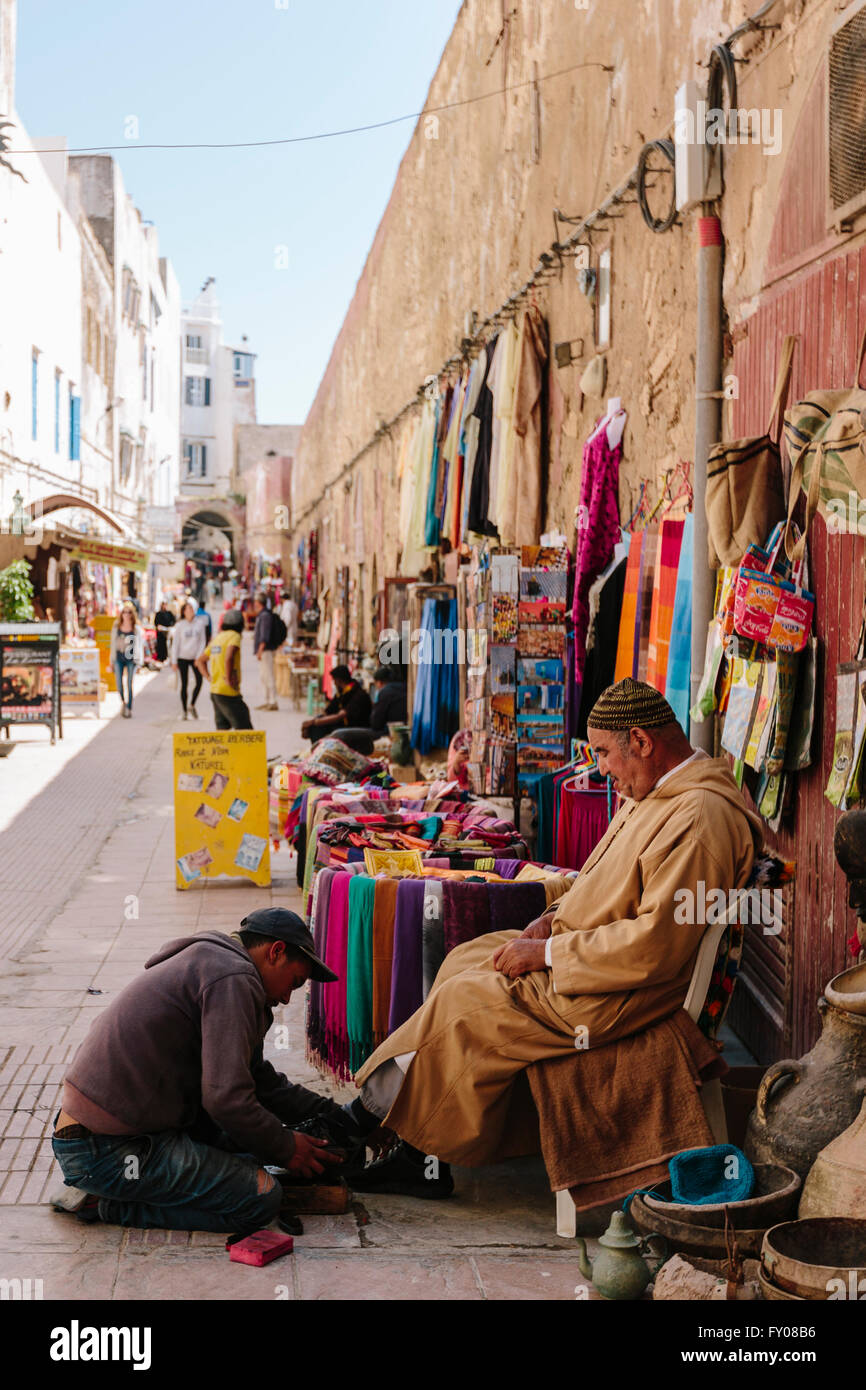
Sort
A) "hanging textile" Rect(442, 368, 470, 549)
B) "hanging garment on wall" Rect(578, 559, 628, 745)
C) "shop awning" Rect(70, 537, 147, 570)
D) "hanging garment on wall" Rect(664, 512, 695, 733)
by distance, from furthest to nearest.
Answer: "shop awning" Rect(70, 537, 147, 570) < "hanging textile" Rect(442, 368, 470, 549) < "hanging garment on wall" Rect(578, 559, 628, 745) < "hanging garment on wall" Rect(664, 512, 695, 733)

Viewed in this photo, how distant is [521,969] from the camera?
4176 mm

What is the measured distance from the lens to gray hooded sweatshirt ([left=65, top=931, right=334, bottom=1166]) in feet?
12.5

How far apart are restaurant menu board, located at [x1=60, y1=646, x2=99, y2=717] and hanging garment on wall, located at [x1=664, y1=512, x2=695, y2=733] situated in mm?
14696

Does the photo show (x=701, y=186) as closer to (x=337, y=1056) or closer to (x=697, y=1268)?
(x=337, y=1056)

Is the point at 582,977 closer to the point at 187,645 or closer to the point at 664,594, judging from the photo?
the point at 664,594

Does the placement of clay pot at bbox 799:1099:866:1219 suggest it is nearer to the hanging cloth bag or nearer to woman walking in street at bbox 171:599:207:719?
the hanging cloth bag

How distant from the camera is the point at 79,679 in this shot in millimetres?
19422

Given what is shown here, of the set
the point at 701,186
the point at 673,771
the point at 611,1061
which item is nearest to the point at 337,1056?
the point at 611,1061

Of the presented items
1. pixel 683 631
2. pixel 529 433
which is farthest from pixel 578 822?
pixel 529 433

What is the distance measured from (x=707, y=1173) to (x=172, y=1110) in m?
1.44

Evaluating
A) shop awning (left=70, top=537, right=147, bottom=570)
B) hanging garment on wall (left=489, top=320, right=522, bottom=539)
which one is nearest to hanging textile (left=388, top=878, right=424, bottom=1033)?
hanging garment on wall (left=489, top=320, right=522, bottom=539)

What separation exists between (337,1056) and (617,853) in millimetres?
1528

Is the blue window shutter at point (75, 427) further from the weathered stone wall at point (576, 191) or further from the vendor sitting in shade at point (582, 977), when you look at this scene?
the vendor sitting in shade at point (582, 977)

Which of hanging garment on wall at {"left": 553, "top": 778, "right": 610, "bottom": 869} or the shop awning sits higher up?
the shop awning
